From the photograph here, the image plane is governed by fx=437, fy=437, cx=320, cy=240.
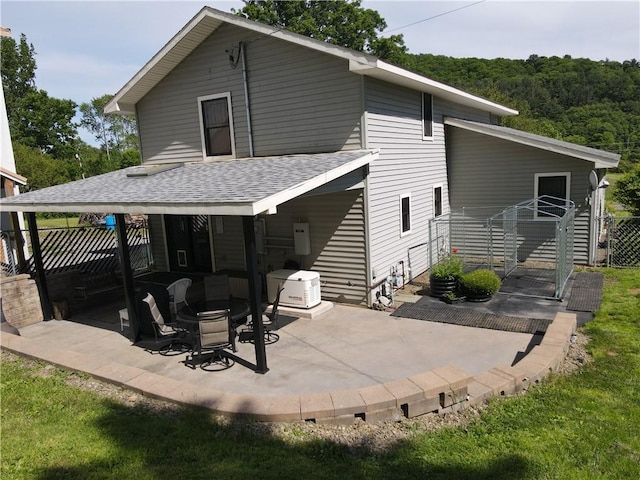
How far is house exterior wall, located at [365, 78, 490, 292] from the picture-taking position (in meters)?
9.86

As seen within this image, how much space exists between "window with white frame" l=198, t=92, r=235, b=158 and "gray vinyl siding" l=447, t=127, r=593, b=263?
7.37m

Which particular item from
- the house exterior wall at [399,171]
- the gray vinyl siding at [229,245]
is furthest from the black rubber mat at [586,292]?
the gray vinyl siding at [229,245]

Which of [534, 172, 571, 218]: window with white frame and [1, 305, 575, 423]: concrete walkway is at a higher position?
[534, 172, 571, 218]: window with white frame

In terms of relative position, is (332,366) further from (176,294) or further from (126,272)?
(126,272)

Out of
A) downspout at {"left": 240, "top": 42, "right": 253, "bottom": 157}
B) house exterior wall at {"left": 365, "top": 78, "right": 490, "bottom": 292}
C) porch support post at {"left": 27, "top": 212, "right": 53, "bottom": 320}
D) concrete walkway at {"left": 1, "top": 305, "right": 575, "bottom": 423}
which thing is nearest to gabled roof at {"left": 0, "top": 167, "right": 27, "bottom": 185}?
porch support post at {"left": 27, "top": 212, "right": 53, "bottom": 320}

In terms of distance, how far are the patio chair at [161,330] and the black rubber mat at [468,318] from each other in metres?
4.37

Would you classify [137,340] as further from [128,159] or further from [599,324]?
[128,159]

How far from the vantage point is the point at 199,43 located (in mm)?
11109

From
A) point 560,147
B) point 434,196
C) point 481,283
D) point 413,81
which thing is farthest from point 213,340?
point 560,147

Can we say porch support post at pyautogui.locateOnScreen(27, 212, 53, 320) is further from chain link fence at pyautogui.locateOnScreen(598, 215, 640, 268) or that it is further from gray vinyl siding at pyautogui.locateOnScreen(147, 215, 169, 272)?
chain link fence at pyautogui.locateOnScreen(598, 215, 640, 268)

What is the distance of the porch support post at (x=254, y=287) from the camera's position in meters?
6.29

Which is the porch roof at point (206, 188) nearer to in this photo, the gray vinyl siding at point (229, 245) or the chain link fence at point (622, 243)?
the gray vinyl siding at point (229, 245)

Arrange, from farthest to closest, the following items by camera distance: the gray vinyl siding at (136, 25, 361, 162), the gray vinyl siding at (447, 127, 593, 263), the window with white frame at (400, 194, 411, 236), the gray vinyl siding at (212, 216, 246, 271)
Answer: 1. the gray vinyl siding at (447, 127, 593, 263)
2. the gray vinyl siding at (212, 216, 246, 271)
3. the window with white frame at (400, 194, 411, 236)
4. the gray vinyl siding at (136, 25, 361, 162)

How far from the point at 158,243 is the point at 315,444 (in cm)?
1026
